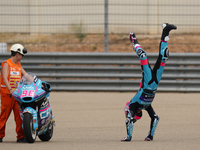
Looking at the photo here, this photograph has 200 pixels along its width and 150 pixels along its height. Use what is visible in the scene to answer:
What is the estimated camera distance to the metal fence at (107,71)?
11500mm

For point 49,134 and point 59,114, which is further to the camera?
point 59,114

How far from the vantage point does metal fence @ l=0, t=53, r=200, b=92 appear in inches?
453

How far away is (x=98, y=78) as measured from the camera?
12.0 m

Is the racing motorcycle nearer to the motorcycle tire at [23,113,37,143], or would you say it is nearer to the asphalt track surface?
the motorcycle tire at [23,113,37,143]

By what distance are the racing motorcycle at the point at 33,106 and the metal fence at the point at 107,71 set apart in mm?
5710

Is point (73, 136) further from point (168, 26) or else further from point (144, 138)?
point (168, 26)

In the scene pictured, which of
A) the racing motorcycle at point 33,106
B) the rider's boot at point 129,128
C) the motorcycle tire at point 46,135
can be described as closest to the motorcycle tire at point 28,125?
the racing motorcycle at point 33,106

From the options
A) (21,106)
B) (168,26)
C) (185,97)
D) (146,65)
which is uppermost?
(168,26)

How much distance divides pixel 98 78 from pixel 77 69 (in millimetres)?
729

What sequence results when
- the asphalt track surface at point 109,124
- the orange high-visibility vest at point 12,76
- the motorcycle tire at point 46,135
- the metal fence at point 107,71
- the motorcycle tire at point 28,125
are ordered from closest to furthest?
the motorcycle tire at point 28,125, the asphalt track surface at point 109,124, the motorcycle tire at point 46,135, the orange high-visibility vest at point 12,76, the metal fence at point 107,71

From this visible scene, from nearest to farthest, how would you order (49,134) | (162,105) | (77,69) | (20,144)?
(20,144), (49,134), (162,105), (77,69)

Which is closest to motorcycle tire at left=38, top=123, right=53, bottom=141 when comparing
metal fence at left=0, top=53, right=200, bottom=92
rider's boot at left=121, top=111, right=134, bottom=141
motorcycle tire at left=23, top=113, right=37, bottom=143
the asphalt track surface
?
the asphalt track surface

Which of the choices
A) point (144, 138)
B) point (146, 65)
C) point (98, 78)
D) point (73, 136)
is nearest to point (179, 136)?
point (144, 138)

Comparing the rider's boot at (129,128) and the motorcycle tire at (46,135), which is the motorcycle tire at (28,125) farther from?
the rider's boot at (129,128)
